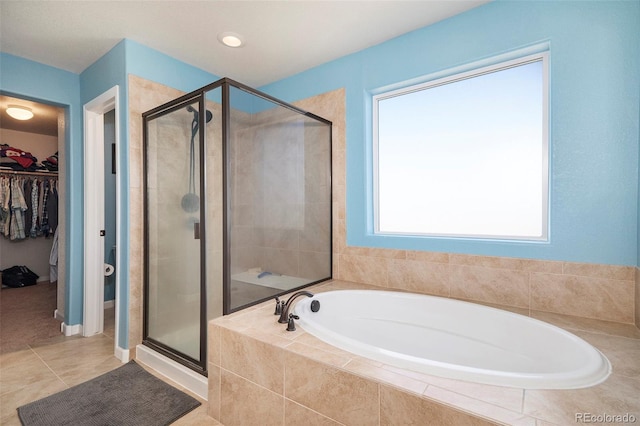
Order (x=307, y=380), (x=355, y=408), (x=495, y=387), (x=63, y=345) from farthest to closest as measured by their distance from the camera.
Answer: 1. (x=63, y=345)
2. (x=307, y=380)
3. (x=355, y=408)
4. (x=495, y=387)

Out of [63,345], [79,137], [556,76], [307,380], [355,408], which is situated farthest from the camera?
[79,137]

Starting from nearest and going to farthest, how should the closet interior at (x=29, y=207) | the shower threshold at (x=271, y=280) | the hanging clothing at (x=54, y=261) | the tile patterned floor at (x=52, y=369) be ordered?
the tile patterned floor at (x=52, y=369), the shower threshold at (x=271, y=280), the closet interior at (x=29, y=207), the hanging clothing at (x=54, y=261)

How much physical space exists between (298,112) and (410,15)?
1027 mm

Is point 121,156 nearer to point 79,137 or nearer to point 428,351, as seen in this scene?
point 79,137

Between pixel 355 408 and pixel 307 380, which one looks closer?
pixel 355 408

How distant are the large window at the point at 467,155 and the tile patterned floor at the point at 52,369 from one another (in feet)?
6.48

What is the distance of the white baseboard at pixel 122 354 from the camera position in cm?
225

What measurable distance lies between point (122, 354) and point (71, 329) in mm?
956

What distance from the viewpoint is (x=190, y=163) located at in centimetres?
207

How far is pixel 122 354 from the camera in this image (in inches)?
89.4

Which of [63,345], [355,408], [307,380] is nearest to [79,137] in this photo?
[63,345]

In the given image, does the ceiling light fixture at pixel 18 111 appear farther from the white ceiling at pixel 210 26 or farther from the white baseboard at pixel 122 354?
the white baseboard at pixel 122 354

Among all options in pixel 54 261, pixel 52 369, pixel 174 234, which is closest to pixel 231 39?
pixel 174 234

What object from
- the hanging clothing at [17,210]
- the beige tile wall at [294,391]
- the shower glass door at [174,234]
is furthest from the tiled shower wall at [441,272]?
the hanging clothing at [17,210]
